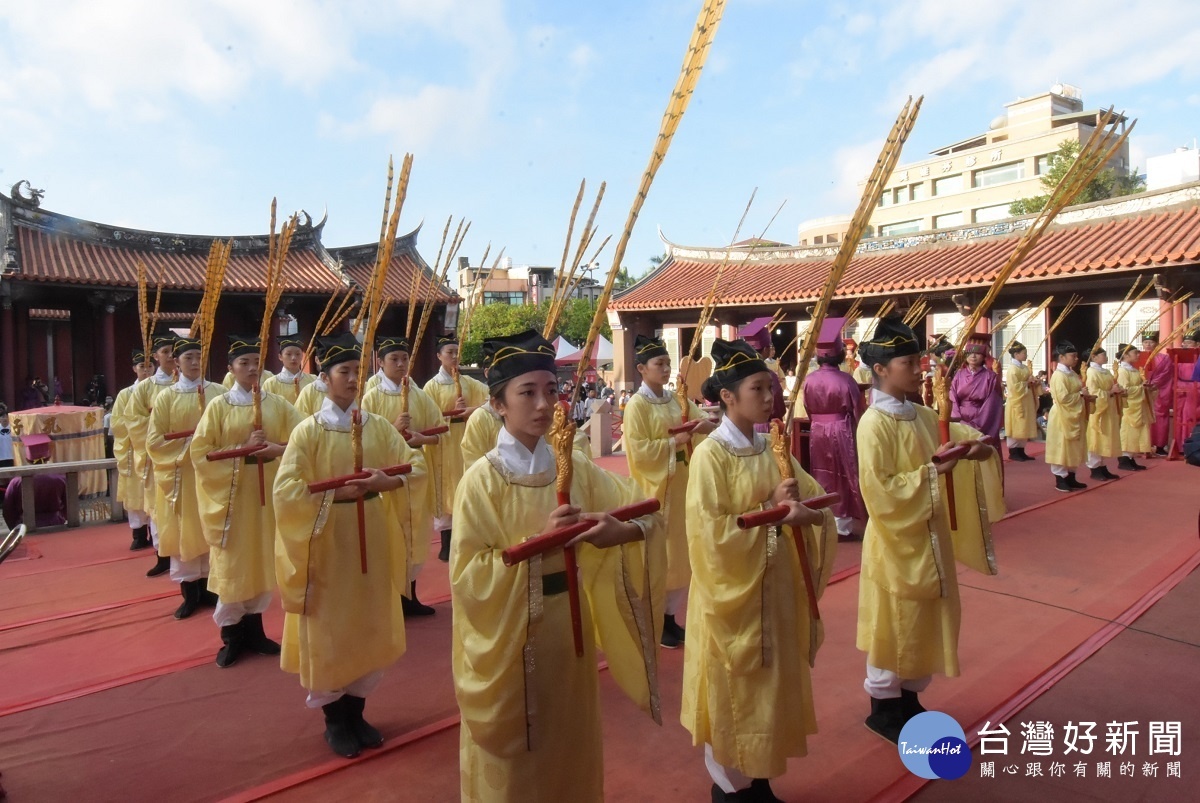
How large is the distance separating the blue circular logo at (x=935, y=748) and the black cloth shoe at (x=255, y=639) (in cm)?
371

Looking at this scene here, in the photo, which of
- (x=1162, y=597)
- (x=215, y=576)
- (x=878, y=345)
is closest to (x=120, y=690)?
(x=215, y=576)

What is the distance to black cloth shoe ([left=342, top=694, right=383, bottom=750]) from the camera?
3467 mm

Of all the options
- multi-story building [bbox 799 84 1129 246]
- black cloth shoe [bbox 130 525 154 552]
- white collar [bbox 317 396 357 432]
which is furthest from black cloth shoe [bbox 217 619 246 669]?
multi-story building [bbox 799 84 1129 246]

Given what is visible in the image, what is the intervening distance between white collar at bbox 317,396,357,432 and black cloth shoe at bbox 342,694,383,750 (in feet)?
4.23

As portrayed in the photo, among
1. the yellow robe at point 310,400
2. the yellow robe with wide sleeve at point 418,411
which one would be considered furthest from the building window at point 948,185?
the yellow robe at point 310,400

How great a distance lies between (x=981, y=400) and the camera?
8156mm

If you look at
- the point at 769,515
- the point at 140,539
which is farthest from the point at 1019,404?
the point at 140,539

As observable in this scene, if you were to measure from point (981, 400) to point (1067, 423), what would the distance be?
6.06 feet

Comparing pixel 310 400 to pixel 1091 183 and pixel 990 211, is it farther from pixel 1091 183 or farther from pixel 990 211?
pixel 990 211

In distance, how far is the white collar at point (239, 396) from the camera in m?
4.84

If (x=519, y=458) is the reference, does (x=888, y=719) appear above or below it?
below

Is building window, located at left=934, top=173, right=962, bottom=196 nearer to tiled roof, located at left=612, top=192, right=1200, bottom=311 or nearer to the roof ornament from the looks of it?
tiled roof, located at left=612, top=192, right=1200, bottom=311

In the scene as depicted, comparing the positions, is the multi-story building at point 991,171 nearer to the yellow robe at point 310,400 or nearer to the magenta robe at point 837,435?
the magenta robe at point 837,435

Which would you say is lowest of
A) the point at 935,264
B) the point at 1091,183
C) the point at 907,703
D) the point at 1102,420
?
the point at 907,703
